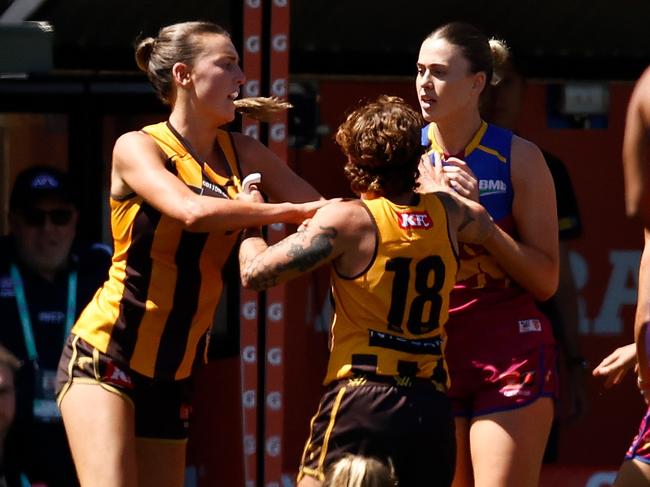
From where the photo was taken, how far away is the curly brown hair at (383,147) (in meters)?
4.36

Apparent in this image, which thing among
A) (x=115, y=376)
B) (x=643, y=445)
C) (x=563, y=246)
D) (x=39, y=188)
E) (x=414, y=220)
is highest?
(x=414, y=220)

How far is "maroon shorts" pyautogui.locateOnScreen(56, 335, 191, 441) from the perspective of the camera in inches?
185

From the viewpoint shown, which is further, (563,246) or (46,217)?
(563,246)

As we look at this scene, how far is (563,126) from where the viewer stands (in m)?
7.69

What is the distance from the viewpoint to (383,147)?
14.3 ft

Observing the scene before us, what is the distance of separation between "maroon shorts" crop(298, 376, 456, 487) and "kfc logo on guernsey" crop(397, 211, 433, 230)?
39cm

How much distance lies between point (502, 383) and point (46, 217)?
2.19 meters

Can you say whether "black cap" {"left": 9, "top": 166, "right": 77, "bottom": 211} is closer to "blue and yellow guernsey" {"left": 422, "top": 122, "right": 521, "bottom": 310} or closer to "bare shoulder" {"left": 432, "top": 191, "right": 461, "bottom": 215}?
"blue and yellow guernsey" {"left": 422, "top": 122, "right": 521, "bottom": 310}

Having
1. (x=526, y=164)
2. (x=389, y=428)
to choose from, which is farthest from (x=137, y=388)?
(x=526, y=164)

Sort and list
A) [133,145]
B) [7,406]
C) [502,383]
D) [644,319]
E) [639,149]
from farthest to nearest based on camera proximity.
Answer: [7,406]
[502,383]
[133,145]
[644,319]
[639,149]

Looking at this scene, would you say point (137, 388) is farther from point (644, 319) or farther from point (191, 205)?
point (644, 319)

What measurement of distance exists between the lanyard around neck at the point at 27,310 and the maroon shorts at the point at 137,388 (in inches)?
58.5

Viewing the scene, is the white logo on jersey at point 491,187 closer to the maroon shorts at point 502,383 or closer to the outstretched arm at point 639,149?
the maroon shorts at point 502,383

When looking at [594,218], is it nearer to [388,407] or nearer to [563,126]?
[563,126]
